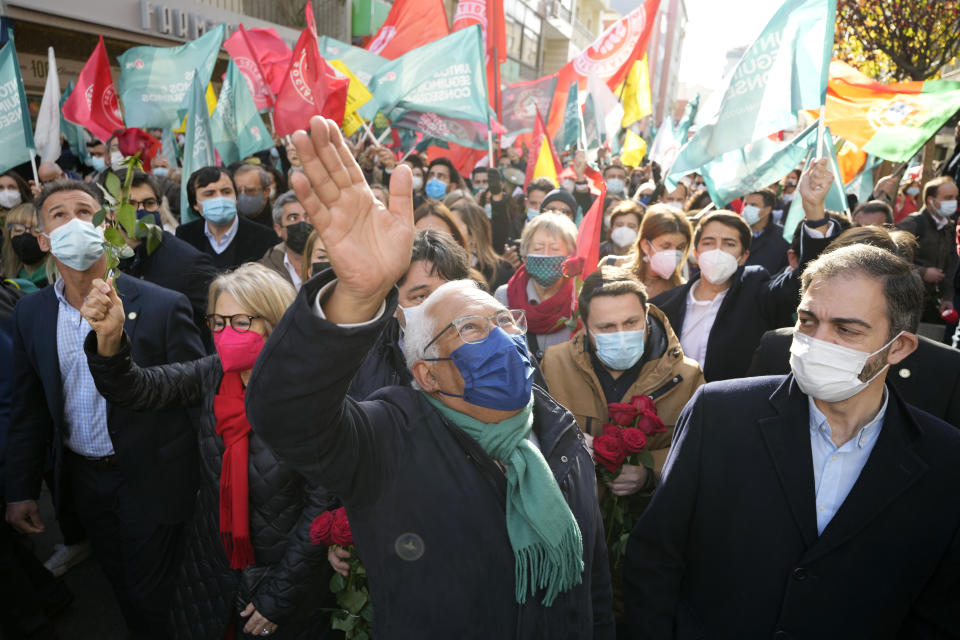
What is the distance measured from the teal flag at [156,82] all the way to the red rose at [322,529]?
7.34 metres

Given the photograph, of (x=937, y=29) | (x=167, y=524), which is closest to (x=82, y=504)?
(x=167, y=524)

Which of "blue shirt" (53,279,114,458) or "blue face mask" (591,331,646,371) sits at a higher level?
"blue face mask" (591,331,646,371)

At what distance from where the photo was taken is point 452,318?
5.37ft

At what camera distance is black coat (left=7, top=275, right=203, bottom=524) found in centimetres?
280

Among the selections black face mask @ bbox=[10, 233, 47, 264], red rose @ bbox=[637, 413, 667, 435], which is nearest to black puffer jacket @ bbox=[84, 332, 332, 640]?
red rose @ bbox=[637, 413, 667, 435]

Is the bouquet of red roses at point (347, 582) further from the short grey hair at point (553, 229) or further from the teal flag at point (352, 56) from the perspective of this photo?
the teal flag at point (352, 56)

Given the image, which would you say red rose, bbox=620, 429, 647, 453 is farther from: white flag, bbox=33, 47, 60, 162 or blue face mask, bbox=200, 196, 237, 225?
white flag, bbox=33, 47, 60, 162

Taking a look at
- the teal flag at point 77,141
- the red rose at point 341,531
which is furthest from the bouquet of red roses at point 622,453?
the teal flag at point 77,141

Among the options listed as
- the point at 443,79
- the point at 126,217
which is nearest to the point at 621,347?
the point at 126,217

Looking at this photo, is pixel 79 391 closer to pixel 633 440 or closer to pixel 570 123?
pixel 633 440

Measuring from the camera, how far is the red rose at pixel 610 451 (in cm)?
221

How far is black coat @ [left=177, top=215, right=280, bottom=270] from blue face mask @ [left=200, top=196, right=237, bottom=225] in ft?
0.57

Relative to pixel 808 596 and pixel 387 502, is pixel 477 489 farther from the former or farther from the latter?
Answer: pixel 808 596

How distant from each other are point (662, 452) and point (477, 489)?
134 centimetres
